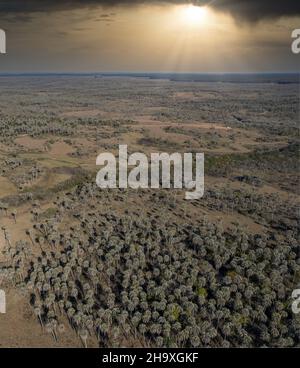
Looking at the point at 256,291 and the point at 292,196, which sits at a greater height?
the point at 292,196

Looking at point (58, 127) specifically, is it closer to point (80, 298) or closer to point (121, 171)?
point (121, 171)

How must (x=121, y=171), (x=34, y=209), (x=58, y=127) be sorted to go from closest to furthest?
(x=34, y=209) < (x=121, y=171) < (x=58, y=127)

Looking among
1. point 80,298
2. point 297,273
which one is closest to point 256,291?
point 297,273

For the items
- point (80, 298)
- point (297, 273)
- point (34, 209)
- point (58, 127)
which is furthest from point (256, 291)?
point (58, 127)

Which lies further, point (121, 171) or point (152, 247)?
point (121, 171)

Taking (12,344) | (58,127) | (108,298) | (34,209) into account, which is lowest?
(12,344)

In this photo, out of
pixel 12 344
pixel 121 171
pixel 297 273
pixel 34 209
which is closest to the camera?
pixel 12 344
